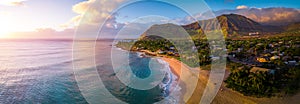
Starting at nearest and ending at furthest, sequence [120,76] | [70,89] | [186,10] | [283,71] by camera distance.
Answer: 1. [186,10]
2. [283,71]
3. [70,89]
4. [120,76]

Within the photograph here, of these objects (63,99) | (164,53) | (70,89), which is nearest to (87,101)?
(63,99)

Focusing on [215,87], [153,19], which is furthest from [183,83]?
[153,19]

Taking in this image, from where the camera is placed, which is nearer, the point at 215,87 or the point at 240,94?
the point at 240,94

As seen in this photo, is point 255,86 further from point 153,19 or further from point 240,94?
point 153,19

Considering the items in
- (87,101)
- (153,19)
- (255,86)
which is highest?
(153,19)

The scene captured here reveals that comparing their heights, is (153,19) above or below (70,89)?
above

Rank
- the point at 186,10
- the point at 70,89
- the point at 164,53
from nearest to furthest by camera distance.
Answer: the point at 186,10 < the point at 70,89 < the point at 164,53

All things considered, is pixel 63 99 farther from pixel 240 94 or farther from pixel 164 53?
pixel 164 53

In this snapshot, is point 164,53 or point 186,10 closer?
point 186,10

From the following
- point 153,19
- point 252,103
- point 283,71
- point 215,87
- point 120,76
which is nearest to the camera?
point 153,19
